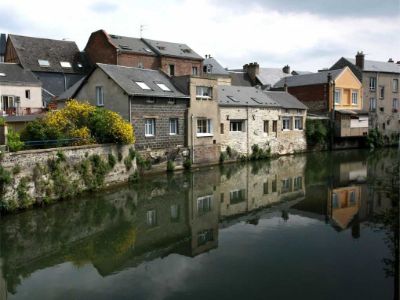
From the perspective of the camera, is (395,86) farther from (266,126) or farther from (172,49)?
(172,49)

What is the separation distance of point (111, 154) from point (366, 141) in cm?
3158

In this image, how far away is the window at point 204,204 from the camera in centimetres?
1692

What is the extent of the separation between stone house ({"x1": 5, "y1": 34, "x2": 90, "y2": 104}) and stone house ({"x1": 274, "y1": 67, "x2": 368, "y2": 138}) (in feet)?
70.6

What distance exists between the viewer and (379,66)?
48.9 meters

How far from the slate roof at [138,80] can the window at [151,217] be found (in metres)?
8.82

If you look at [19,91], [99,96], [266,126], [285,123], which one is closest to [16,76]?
[19,91]

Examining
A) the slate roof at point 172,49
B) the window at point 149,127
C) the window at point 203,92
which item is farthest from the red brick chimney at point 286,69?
the window at point 149,127

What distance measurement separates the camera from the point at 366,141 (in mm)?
43281

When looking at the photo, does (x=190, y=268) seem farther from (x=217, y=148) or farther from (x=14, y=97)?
(x=14, y=97)

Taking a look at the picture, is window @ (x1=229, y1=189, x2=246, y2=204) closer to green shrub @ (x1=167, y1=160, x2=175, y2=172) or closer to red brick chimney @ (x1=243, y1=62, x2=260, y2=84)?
green shrub @ (x1=167, y1=160, x2=175, y2=172)

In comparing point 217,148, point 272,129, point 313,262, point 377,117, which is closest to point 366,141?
point 377,117

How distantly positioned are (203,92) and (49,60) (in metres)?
16.1

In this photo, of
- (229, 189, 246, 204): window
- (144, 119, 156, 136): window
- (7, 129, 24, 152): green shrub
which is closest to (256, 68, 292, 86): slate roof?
(144, 119, 156, 136): window

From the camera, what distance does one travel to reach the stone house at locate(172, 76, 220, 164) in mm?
27391
